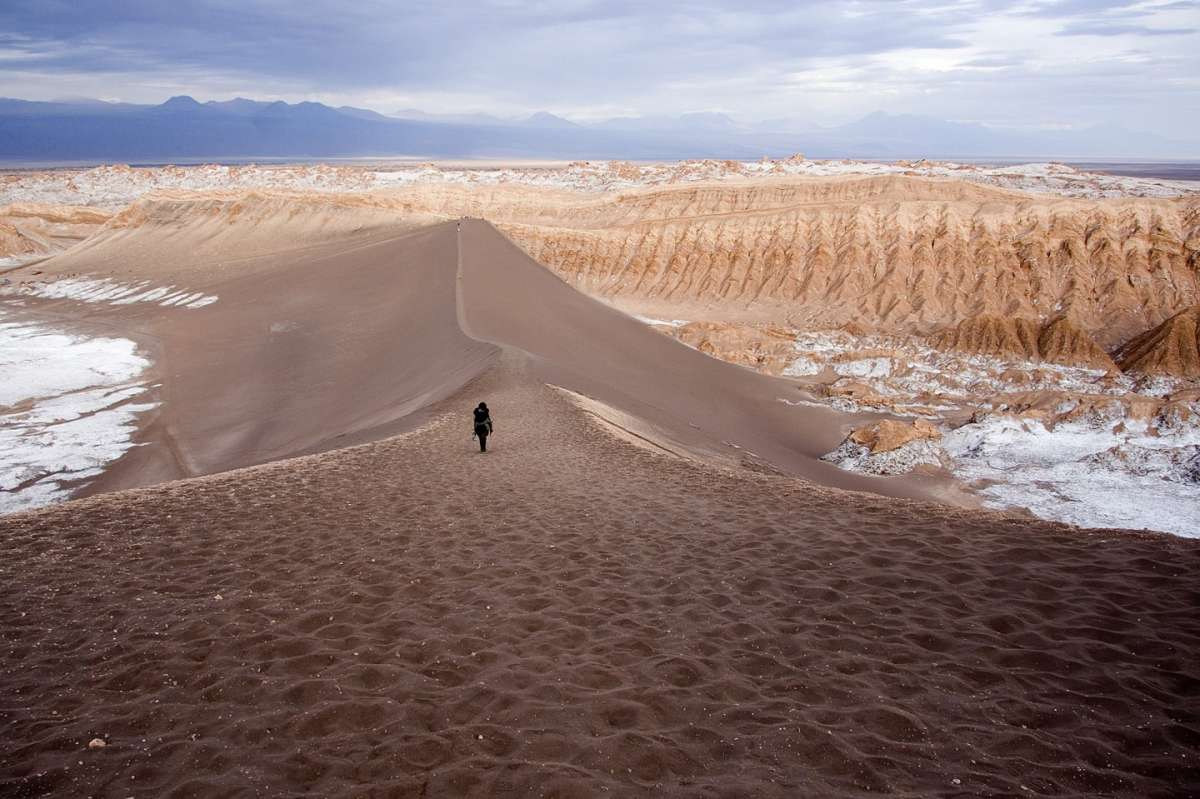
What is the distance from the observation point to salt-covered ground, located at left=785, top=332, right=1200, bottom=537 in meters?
16.2

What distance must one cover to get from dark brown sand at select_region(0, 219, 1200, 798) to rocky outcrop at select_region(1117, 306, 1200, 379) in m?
25.3

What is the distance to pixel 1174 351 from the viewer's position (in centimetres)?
2809

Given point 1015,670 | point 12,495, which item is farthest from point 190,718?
point 12,495

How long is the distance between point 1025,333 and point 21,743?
117ft

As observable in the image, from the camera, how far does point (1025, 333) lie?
104 ft

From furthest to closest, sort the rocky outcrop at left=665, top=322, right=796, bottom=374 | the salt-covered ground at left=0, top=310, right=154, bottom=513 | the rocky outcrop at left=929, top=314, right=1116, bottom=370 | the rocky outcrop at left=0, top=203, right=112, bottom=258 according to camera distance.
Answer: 1. the rocky outcrop at left=0, top=203, right=112, bottom=258
2. the rocky outcrop at left=665, top=322, right=796, bottom=374
3. the rocky outcrop at left=929, top=314, right=1116, bottom=370
4. the salt-covered ground at left=0, top=310, right=154, bottom=513

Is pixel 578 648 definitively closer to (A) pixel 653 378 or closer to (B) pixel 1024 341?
(A) pixel 653 378

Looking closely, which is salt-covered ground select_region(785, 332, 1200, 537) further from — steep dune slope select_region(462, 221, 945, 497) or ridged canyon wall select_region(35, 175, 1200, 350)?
ridged canyon wall select_region(35, 175, 1200, 350)

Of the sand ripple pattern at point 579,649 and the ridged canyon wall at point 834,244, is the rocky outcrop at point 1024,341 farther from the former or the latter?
the sand ripple pattern at point 579,649

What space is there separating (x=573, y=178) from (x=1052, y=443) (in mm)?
71154

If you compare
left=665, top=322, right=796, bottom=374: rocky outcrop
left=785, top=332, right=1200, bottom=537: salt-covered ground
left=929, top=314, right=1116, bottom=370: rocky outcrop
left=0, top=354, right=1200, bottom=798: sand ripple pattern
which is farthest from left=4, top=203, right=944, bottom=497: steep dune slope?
left=929, top=314, right=1116, bottom=370: rocky outcrop

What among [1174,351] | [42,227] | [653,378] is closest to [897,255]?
[1174,351]

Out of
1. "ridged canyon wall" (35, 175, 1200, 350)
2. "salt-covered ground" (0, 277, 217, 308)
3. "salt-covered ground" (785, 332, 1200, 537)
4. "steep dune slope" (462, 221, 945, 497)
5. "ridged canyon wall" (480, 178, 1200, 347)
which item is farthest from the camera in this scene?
"salt-covered ground" (0, 277, 217, 308)

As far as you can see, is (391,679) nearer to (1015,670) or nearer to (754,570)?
(754,570)
